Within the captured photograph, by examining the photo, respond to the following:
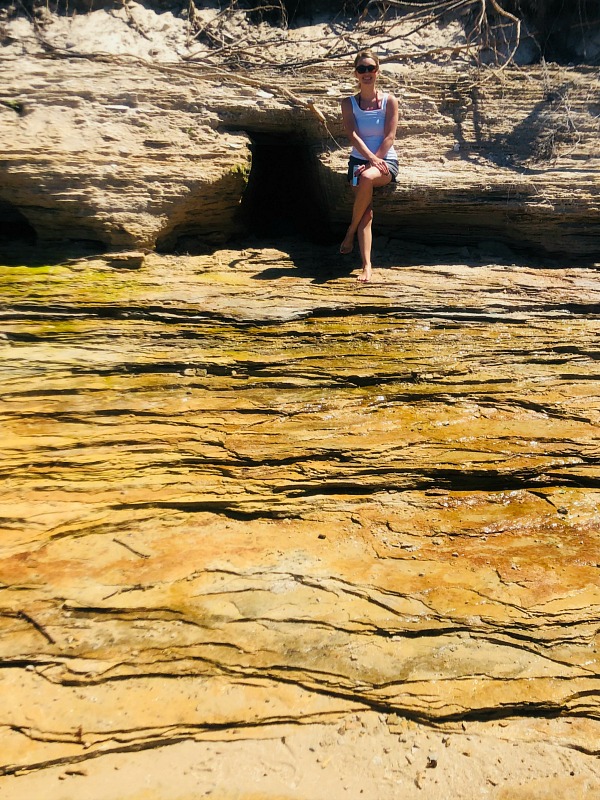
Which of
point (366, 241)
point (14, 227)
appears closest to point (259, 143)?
point (366, 241)

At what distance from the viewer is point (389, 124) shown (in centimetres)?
465

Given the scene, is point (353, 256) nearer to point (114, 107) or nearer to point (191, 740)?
point (114, 107)

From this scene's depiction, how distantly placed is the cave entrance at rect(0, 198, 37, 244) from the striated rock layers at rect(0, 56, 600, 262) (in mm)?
16

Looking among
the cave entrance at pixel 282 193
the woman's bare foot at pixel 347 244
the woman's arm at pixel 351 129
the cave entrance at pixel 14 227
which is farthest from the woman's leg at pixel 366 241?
the cave entrance at pixel 14 227

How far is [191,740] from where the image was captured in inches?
117

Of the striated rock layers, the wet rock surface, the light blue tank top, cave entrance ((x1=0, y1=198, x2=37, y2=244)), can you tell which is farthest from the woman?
cave entrance ((x1=0, y1=198, x2=37, y2=244))

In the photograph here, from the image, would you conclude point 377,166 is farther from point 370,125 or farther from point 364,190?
point 370,125

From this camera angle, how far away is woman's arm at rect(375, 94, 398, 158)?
15.2ft

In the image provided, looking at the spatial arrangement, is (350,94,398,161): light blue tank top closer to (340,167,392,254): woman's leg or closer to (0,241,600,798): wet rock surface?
(340,167,392,254): woman's leg

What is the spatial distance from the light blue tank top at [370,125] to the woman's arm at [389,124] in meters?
0.04

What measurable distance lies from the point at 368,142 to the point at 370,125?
0.12 metres

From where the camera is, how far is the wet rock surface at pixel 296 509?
3109 mm

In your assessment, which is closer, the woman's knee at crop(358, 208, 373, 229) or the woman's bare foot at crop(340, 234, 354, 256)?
the woman's knee at crop(358, 208, 373, 229)

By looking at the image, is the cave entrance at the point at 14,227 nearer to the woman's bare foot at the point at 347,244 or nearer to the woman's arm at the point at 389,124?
the woman's bare foot at the point at 347,244
